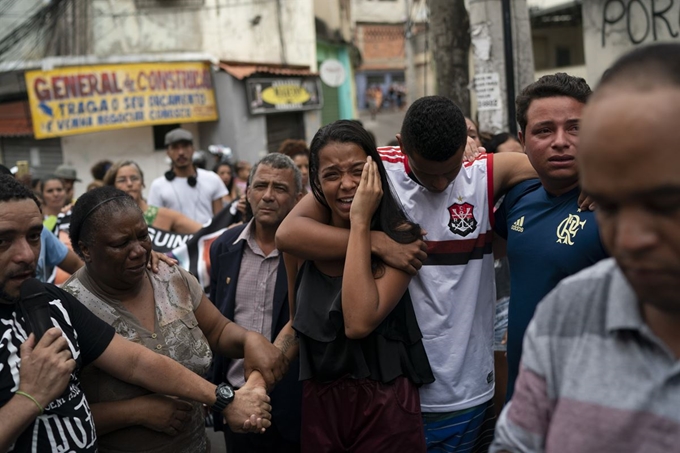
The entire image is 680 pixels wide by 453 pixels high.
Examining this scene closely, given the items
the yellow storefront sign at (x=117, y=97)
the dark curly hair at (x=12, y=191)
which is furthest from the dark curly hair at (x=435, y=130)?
the yellow storefront sign at (x=117, y=97)

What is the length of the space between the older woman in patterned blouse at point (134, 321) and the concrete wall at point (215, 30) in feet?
46.5

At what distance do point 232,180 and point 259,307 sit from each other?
7.57 m

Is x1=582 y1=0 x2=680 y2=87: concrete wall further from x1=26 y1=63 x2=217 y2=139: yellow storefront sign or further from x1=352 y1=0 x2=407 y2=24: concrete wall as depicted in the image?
x1=352 y1=0 x2=407 y2=24: concrete wall

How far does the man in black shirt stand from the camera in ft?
7.00

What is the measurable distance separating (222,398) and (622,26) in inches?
320

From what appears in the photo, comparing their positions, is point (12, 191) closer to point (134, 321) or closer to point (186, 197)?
point (134, 321)

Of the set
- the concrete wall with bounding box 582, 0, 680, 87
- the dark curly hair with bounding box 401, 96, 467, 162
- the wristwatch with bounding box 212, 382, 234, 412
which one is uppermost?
the concrete wall with bounding box 582, 0, 680, 87

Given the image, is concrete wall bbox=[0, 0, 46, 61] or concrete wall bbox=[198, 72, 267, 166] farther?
concrete wall bbox=[198, 72, 267, 166]

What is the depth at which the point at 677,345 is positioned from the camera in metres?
1.25

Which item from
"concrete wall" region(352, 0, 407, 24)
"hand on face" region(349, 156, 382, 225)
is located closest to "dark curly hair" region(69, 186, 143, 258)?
"hand on face" region(349, 156, 382, 225)

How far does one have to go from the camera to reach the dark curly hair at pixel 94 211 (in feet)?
9.02

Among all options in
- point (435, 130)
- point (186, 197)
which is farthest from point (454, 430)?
point (186, 197)

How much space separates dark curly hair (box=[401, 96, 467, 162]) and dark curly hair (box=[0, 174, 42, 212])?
1.41 m

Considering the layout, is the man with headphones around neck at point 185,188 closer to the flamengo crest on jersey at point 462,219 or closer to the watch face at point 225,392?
the watch face at point 225,392
